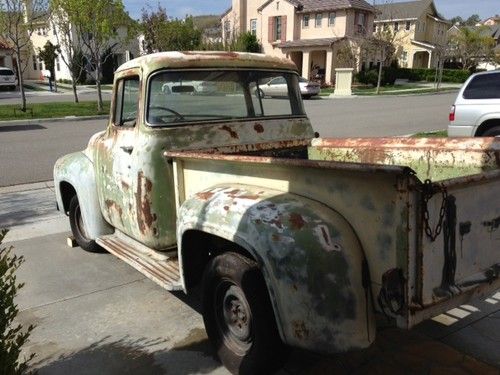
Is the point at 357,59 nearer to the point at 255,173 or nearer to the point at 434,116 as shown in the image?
the point at 434,116

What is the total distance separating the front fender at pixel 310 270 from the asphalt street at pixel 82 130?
7180 millimetres

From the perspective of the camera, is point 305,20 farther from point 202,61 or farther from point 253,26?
point 202,61

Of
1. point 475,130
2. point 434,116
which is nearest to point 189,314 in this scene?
point 475,130

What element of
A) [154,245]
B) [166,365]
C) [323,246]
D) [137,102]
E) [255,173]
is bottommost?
[166,365]

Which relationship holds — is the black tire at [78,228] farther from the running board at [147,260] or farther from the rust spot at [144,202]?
the rust spot at [144,202]

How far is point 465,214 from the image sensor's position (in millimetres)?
2578

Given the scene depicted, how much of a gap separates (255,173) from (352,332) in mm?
1096

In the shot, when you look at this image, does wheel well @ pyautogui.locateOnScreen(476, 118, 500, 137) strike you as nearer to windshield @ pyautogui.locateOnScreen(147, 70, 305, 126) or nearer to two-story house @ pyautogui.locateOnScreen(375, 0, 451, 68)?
windshield @ pyautogui.locateOnScreen(147, 70, 305, 126)

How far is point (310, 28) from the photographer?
43.3 meters

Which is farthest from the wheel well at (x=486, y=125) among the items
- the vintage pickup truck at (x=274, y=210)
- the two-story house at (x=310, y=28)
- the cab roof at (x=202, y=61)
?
the two-story house at (x=310, y=28)

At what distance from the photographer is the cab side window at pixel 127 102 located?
4178mm

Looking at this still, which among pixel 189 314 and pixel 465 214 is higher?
pixel 465 214

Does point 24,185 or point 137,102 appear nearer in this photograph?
point 137,102

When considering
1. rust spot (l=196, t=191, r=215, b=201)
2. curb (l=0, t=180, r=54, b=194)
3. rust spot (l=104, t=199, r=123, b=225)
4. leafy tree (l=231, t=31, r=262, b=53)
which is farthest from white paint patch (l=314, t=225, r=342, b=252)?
leafy tree (l=231, t=31, r=262, b=53)
